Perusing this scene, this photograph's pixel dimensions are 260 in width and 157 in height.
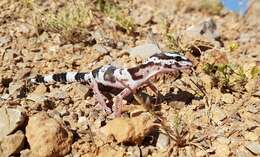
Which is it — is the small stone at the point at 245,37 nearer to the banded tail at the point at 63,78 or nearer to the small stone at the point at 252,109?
the small stone at the point at 252,109

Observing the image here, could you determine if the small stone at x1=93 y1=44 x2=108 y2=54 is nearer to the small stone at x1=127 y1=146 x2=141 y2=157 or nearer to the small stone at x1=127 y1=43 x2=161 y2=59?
the small stone at x1=127 y1=43 x2=161 y2=59

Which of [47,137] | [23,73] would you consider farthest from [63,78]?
[47,137]

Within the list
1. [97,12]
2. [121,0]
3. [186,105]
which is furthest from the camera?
[121,0]

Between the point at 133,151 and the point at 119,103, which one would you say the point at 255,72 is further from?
the point at 133,151

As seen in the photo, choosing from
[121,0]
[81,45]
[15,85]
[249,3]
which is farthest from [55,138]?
[249,3]

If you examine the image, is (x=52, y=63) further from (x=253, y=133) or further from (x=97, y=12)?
(x=253, y=133)

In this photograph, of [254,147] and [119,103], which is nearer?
[254,147]

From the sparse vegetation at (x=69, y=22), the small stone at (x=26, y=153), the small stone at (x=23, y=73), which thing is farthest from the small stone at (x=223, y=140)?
the sparse vegetation at (x=69, y=22)
